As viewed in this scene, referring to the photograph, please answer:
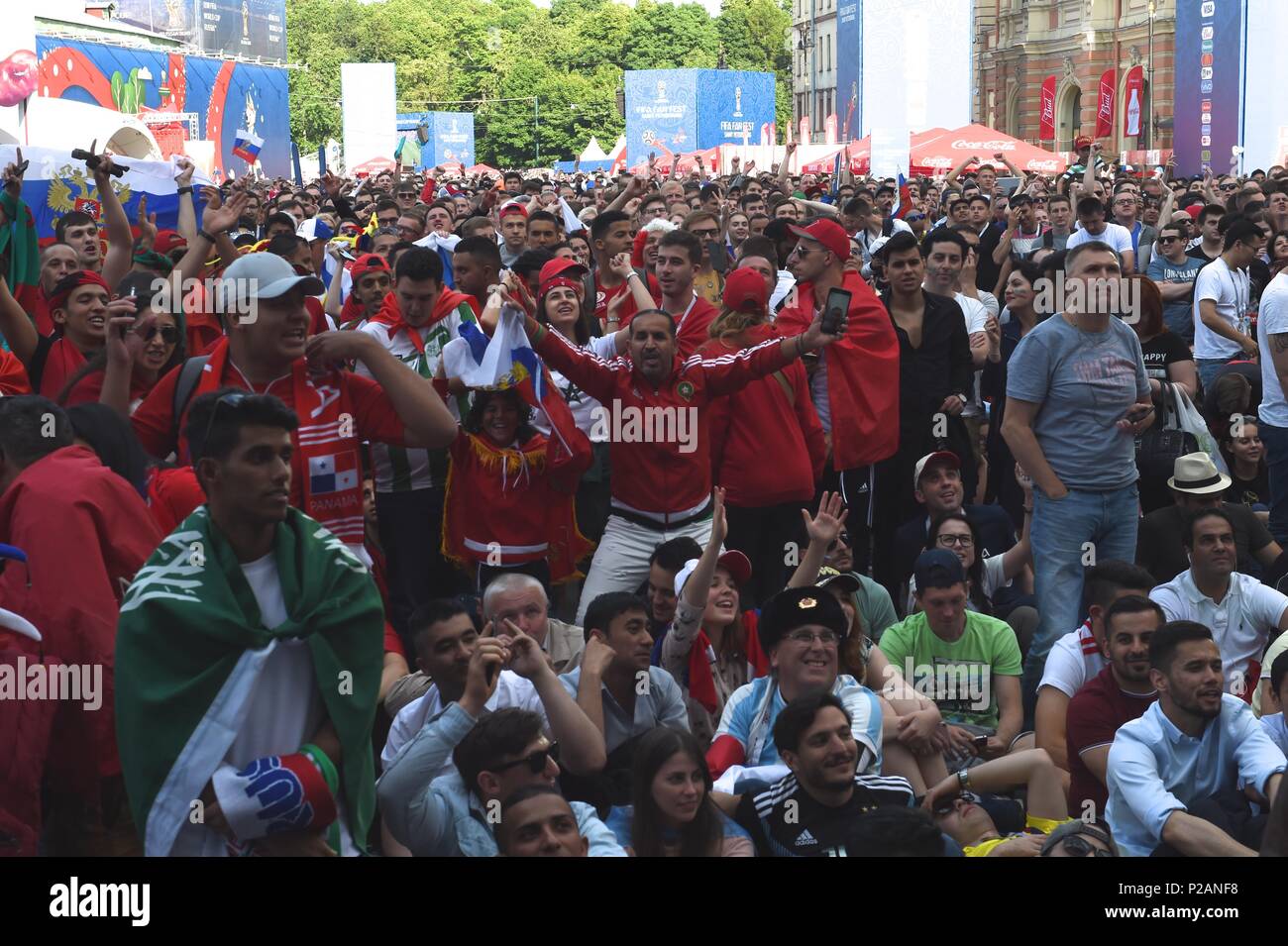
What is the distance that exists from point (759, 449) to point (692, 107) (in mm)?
55778

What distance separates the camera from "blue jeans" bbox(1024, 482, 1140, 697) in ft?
22.9

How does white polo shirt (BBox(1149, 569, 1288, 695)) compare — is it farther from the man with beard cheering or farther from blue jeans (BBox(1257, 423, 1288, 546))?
blue jeans (BBox(1257, 423, 1288, 546))

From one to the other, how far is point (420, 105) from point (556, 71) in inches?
505

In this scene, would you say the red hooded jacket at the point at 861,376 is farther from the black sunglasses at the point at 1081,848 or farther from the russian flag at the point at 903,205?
the russian flag at the point at 903,205

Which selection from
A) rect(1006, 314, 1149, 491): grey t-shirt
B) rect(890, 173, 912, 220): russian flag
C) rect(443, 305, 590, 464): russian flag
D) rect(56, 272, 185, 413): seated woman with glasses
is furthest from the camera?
rect(890, 173, 912, 220): russian flag

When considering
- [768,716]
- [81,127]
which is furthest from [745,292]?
[81,127]

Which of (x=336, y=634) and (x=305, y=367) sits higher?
(x=305, y=367)

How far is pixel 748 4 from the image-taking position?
111 m

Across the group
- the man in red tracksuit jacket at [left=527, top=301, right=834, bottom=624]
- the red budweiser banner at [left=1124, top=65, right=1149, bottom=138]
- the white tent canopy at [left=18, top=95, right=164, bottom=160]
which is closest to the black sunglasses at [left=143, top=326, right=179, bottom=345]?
the man in red tracksuit jacket at [left=527, top=301, right=834, bottom=624]

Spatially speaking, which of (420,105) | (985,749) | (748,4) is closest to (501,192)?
(985,749)

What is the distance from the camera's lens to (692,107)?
6147cm

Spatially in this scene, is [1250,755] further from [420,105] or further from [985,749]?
[420,105]

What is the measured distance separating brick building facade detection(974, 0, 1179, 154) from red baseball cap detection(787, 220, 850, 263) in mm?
45443

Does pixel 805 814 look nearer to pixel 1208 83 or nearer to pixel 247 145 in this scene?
pixel 247 145
